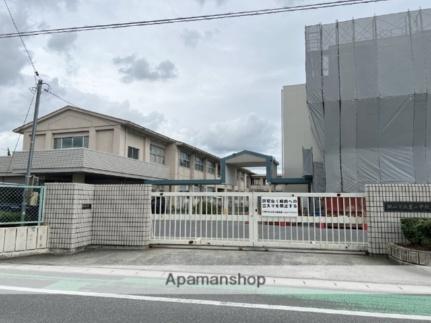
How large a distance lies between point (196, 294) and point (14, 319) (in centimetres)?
239

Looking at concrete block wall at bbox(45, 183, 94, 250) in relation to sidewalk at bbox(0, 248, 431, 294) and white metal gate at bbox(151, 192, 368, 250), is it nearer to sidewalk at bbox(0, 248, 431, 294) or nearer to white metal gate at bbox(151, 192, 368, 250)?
sidewalk at bbox(0, 248, 431, 294)

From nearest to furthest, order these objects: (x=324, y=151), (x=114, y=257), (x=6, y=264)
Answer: (x=6, y=264) < (x=114, y=257) < (x=324, y=151)

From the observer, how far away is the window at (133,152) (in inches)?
1042

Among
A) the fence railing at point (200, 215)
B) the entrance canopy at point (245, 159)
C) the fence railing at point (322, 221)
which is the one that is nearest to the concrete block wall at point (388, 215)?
the fence railing at point (322, 221)

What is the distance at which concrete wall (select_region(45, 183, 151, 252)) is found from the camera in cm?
867

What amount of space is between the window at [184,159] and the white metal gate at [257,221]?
25.5 meters

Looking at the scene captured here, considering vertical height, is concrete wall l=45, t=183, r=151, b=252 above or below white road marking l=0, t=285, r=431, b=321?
above

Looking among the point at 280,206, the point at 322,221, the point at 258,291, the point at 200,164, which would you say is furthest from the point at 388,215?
the point at 200,164

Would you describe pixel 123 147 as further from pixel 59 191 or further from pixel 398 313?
pixel 398 313

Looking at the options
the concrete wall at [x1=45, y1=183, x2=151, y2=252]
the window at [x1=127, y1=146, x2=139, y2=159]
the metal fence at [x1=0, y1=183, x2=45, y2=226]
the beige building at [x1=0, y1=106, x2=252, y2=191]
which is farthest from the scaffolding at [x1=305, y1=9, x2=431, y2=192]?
the window at [x1=127, y1=146, x2=139, y2=159]

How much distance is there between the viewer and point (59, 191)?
8859mm

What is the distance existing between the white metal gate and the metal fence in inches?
119

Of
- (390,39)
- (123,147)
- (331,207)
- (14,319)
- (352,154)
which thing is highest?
(390,39)

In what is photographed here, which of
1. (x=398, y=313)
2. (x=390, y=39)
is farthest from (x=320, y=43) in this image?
(x=398, y=313)
